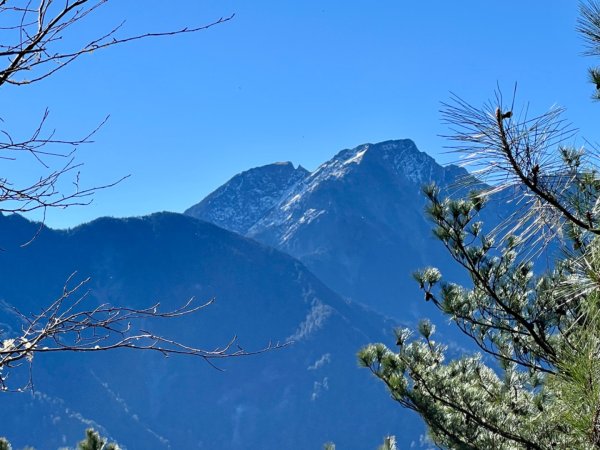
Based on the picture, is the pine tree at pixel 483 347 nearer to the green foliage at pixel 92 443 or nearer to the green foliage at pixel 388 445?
the green foliage at pixel 388 445

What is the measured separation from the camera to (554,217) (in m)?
3.82

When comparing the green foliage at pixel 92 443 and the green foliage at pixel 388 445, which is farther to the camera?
the green foliage at pixel 388 445

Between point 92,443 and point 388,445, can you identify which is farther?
point 388,445

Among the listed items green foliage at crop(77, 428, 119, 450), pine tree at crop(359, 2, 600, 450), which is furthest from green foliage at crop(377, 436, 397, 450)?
green foliage at crop(77, 428, 119, 450)

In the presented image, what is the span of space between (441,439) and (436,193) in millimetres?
3037

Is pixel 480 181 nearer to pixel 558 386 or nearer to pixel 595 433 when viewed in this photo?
pixel 558 386

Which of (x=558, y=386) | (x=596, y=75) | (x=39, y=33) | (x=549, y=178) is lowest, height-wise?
(x=558, y=386)

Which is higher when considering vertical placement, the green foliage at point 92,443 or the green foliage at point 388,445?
the green foliage at point 92,443

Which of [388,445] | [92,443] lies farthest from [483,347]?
[92,443]

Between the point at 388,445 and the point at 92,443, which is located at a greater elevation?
the point at 92,443

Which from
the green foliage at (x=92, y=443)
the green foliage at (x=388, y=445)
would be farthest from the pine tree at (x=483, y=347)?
the green foliage at (x=92, y=443)

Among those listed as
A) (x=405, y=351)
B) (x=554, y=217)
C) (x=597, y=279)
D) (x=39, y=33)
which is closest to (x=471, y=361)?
(x=405, y=351)

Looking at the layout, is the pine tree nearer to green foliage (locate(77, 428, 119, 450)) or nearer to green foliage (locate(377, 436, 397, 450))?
green foliage (locate(377, 436, 397, 450))

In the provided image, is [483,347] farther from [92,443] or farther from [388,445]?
[92,443]
